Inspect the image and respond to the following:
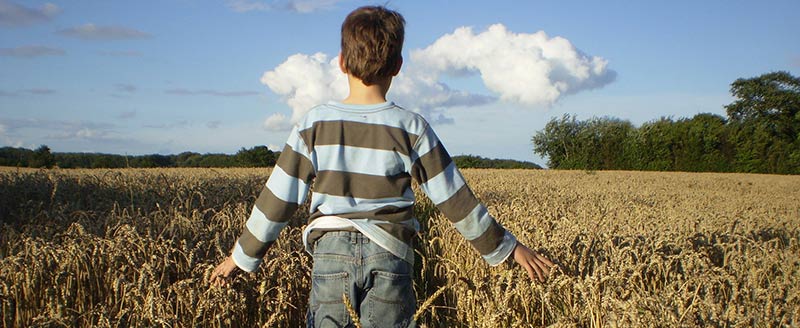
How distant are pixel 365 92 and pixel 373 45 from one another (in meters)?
0.20

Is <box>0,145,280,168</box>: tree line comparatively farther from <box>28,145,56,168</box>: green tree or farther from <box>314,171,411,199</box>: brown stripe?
<box>314,171,411,199</box>: brown stripe

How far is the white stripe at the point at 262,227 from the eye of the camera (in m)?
2.35

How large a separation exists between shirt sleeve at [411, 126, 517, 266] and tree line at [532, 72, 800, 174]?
36593mm

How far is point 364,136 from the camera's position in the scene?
2.17 metres

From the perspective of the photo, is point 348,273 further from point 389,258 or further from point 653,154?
point 653,154

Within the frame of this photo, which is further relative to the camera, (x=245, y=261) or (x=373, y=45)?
(x=245, y=261)

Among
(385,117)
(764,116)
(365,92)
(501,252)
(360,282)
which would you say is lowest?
(360,282)

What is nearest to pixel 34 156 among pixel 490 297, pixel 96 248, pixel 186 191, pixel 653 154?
pixel 186 191

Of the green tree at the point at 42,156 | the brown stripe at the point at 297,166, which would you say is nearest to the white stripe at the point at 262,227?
the brown stripe at the point at 297,166

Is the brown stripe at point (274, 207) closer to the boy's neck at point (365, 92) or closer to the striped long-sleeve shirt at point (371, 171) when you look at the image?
Answer: the striped long-sleeve shirt at point (371, 171)

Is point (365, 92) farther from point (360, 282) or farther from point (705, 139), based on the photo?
point (705, 139)

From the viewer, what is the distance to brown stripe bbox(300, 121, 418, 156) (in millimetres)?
2156

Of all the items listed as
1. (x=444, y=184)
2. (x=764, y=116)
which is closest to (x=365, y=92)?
(x=444, y=184)

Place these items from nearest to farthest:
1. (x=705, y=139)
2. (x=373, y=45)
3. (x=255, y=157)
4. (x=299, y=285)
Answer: (x=373, y=45)
(x=299, y=285)
(x=255, y=157)
(x=705, y=139)
